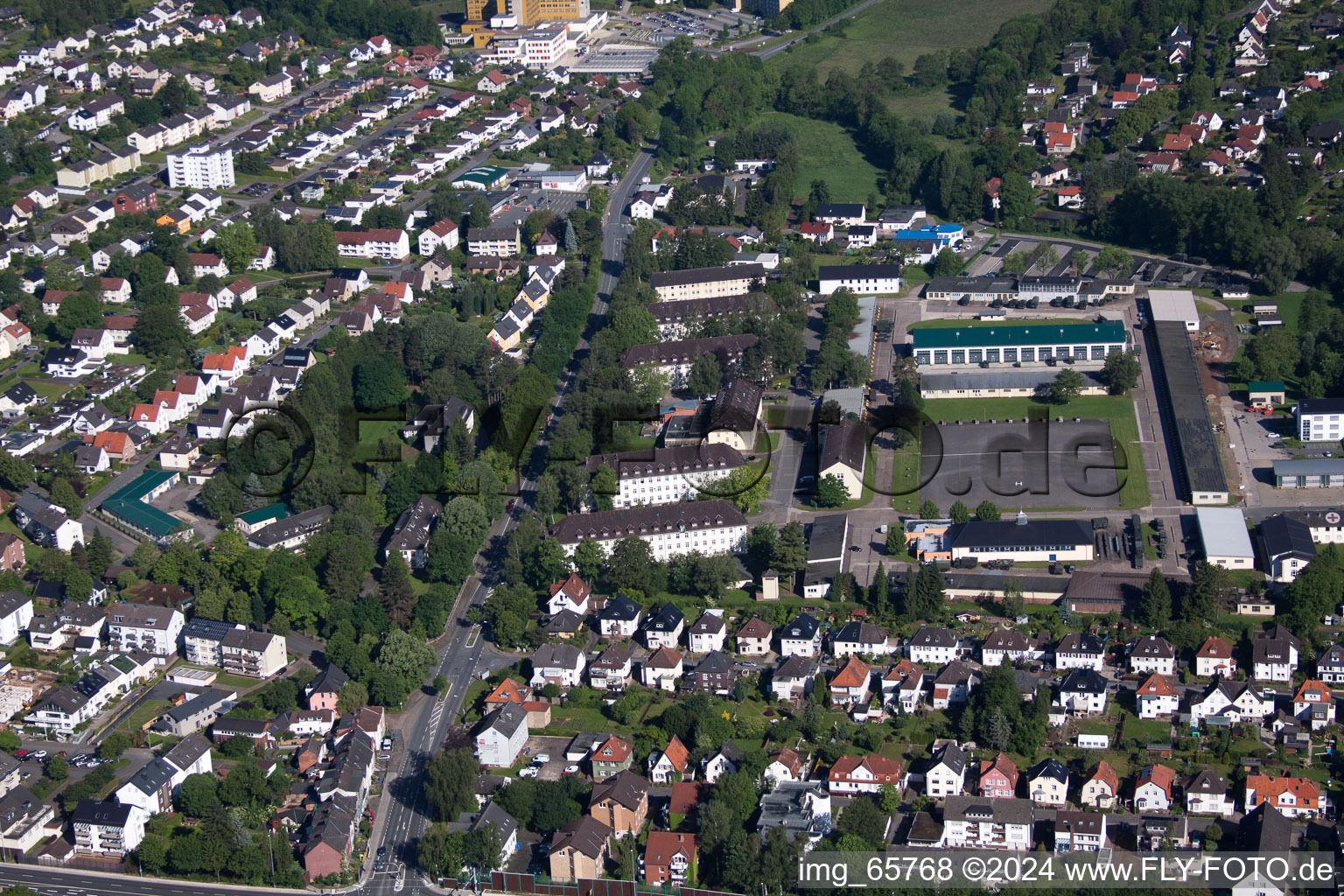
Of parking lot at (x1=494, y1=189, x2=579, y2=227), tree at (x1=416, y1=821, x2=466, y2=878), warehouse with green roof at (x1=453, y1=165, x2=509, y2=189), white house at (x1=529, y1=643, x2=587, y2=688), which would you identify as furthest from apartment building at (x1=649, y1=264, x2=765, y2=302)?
tree at (x1=416, y1=821, x2=466, y2=878)

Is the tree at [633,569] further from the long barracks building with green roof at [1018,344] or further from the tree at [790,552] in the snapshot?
the long barracks building with green roof at [1018,344]

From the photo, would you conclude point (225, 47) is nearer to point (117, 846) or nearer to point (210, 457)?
point (210, 457)

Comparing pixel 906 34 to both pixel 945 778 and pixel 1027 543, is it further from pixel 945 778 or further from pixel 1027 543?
pixel 945 778

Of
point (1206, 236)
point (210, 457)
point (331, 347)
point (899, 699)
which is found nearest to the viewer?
point (899, 699)

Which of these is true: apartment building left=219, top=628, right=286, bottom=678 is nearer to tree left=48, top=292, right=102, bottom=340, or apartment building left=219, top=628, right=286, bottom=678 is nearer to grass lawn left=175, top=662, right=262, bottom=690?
grass lawn left=175, top=662, right=262, bottom=690

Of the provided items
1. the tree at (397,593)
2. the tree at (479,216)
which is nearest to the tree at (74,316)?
the tree at (479,216)

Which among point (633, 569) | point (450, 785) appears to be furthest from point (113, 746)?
point (633, 569)

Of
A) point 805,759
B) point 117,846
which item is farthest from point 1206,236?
point 117,846
